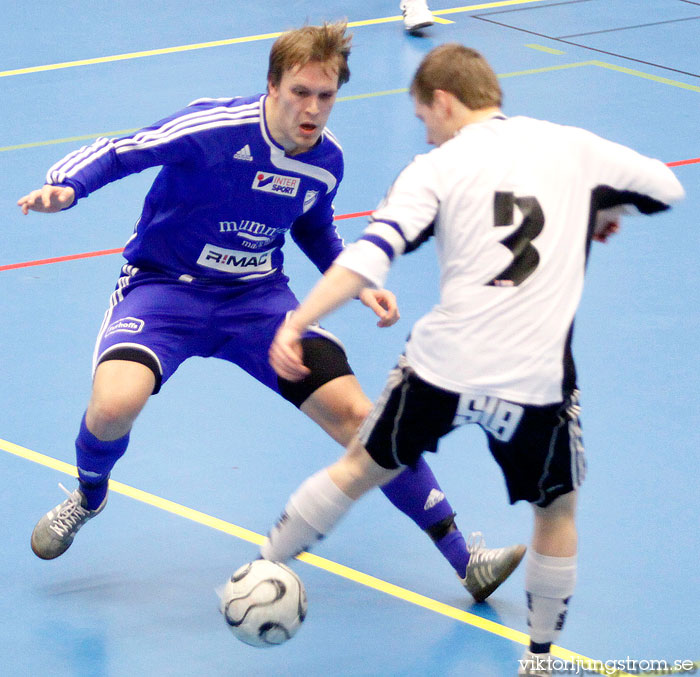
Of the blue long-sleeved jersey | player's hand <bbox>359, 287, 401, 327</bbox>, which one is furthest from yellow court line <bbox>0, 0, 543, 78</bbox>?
player's hand <bbox>359, 287, 401, 327</bbox>

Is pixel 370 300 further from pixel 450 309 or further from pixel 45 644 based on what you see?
pixel 45 644

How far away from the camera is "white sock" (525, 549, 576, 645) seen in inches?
116

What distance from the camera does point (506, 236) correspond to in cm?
274

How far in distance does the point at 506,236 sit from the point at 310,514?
878 millimetres

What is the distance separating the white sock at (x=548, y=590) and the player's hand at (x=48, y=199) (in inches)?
61.1

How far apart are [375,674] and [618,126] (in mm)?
5521

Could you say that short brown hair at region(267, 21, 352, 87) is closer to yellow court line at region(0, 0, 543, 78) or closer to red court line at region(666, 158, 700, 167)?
red court line at region(666, 158, 700, 167)

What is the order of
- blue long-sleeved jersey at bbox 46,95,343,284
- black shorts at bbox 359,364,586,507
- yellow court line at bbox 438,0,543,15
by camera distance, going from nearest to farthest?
black shorts at bbox 359,364,586,507, blue long-sleeved jersey at bbox 46,95,343,284, yellow court line at bbox 438,0,543,15

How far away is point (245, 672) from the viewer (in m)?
3.16

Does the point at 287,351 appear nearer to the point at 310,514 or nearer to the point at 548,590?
the point at 310,514

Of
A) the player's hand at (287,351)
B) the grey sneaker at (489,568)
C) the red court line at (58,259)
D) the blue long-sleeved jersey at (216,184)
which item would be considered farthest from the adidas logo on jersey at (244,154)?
the red court line at (58,259)

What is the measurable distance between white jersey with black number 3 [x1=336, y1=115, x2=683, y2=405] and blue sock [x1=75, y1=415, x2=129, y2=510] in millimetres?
1110

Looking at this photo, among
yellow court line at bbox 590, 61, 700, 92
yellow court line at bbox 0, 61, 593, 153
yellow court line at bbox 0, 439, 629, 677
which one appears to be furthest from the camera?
Result: yellow court line at bbox 590, 61, 700, 92

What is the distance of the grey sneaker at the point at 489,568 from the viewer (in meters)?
3.44
